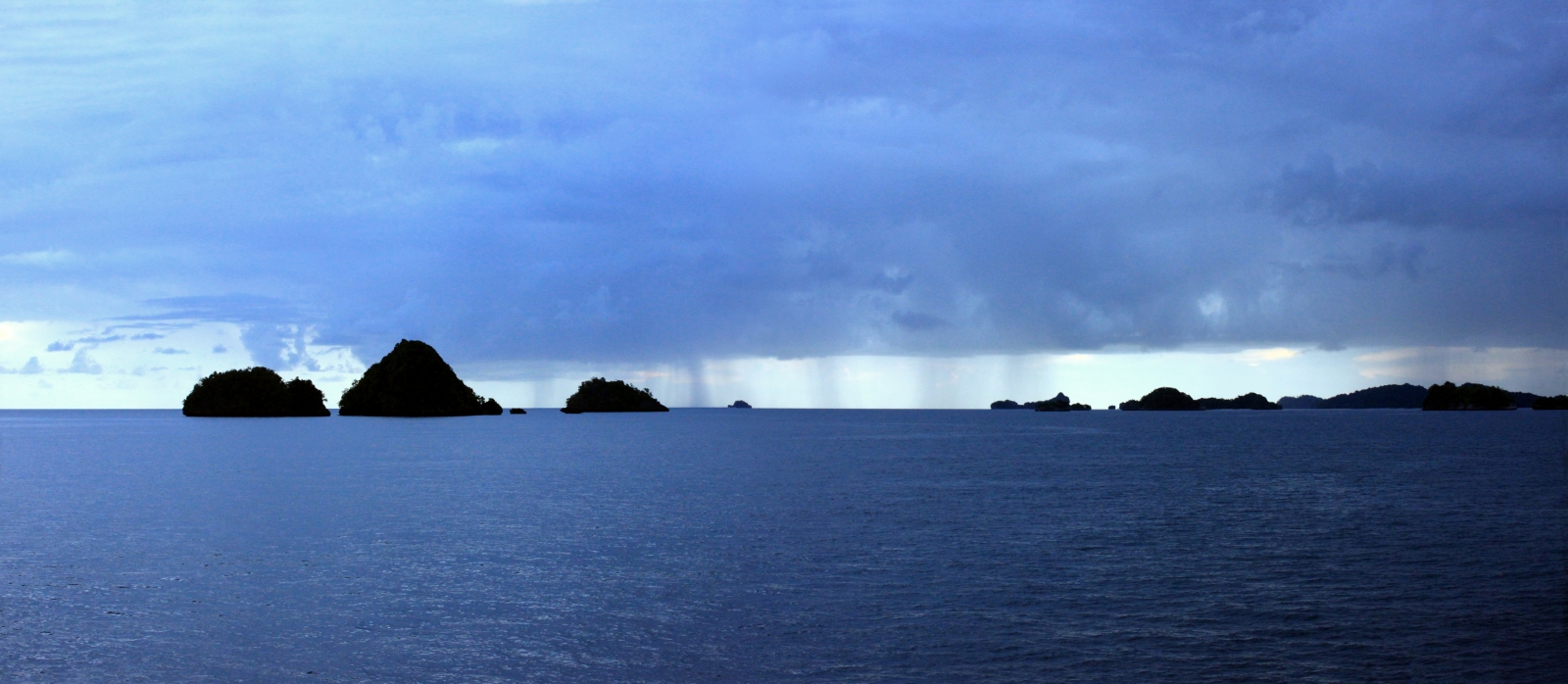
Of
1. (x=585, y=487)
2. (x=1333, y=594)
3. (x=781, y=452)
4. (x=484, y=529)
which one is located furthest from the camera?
(x=781, y=452)

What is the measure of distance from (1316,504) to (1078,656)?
43801 millimetres

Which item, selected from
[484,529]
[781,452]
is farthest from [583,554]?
[781,452]

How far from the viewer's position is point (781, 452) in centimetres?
13075

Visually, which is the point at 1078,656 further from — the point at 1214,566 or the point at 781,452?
the point at 781,452

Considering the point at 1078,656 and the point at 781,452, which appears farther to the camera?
the point at 781,452

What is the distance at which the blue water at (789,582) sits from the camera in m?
25.0

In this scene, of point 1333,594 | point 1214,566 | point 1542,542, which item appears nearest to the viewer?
point 1333,594

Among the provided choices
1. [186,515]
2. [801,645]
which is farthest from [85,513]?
[801,645]

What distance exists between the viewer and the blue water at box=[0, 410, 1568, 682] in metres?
25.0

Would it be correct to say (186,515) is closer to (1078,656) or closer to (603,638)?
(603,638)

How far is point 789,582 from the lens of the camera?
115 feet

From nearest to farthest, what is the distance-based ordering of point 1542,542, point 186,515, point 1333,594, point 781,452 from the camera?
point 1333,594
point 1542,542
point 186,515
point 781,452

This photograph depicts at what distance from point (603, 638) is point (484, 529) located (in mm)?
25015

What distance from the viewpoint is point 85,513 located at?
57.6m
